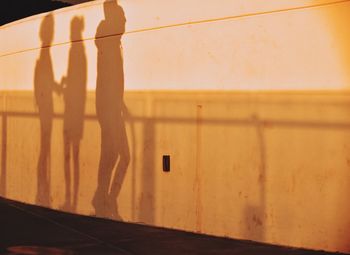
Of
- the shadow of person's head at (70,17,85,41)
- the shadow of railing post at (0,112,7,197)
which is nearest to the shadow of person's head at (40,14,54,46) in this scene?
the shadow of person's head at (70,17,85,41)

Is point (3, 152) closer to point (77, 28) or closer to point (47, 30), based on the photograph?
point (47, 30)

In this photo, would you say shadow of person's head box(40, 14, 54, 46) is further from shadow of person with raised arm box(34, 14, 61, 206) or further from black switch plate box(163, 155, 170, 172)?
black switch plate box(163, 155, 170, 172)

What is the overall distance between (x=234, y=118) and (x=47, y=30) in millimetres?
5238

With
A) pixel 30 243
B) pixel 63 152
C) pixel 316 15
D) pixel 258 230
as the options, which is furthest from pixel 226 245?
pixel 63 152

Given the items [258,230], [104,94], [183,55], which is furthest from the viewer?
[104,94]

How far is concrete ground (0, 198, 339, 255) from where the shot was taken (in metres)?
8.32

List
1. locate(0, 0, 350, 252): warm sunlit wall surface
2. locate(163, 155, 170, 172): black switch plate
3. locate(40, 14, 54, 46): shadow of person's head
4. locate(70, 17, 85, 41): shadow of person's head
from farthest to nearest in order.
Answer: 1. locate(40, 14, 54, 46): shadow of person's head
2. locate(70, 17, 85, 41): shadow of person's head
3. locate(163, 155, 170, 172): black switch plate
4. locate(0, 0, 350, 252): warm sunlit wall surface

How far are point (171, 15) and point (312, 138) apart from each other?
3.28 meters

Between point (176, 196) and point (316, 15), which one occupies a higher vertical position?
point (316, 15)

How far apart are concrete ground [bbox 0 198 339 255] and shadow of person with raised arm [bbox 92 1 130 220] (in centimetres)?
49

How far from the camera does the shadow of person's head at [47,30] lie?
490 inches

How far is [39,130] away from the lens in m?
12.9

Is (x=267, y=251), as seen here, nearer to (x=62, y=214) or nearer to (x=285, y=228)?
(x=285, y=228)

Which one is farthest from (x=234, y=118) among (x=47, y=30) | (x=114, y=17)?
(x=47, y=30)
